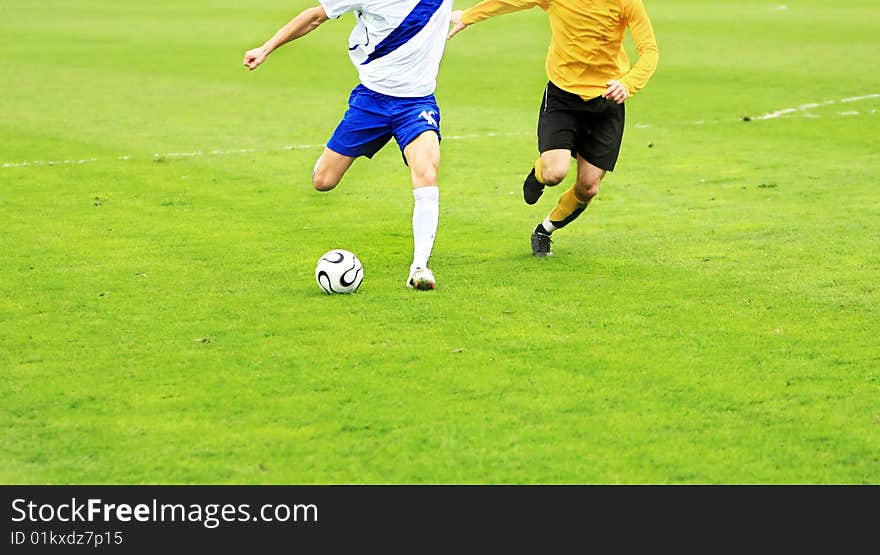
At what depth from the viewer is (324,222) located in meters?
11.4

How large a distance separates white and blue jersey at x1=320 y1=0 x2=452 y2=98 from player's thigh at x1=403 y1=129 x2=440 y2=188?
0.32 metres

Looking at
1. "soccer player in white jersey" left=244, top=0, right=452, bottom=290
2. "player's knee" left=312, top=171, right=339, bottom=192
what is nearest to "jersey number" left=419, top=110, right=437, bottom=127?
"soccer player in white jersey" left=244, top=0, right=452, bottom=290

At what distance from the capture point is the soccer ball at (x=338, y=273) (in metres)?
8.52

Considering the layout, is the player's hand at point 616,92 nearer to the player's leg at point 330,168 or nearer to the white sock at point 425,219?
the white sock at point 425,219

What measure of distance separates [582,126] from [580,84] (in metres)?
0.30

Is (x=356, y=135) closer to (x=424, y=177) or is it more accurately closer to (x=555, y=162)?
(x=424, y=177)

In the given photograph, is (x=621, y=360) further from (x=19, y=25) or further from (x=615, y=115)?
(x=19, y=25)

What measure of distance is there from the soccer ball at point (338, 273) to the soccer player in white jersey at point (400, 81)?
1.41 ft

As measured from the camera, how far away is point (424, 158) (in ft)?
29.5

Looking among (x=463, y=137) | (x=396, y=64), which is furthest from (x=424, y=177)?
(x=463, y=137)

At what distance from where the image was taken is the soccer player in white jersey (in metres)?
8.92
